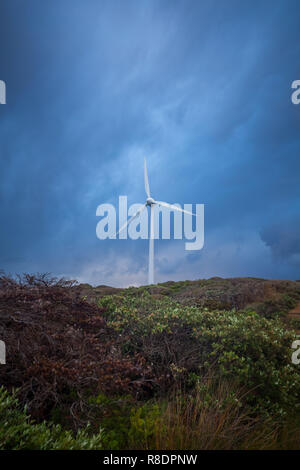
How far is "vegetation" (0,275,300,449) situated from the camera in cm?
414

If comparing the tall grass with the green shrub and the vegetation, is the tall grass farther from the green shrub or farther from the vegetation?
the green shrub

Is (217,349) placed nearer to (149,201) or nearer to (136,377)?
(136,377)

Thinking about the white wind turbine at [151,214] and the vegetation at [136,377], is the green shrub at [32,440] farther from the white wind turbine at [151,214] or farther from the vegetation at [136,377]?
the white wind turbine at [151,214]

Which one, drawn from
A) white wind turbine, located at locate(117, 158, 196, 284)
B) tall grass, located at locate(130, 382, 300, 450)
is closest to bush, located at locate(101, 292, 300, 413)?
tall grass, located at locate(130, 382, 300, 450)

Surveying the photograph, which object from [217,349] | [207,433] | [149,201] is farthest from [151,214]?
[207,433]

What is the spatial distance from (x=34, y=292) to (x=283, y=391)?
564 cm

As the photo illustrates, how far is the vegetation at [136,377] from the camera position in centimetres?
414

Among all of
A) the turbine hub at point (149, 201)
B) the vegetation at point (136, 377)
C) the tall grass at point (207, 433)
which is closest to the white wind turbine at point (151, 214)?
the turbine hub at point (149, 201)

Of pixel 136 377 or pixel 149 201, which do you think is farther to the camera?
pixel 149 201

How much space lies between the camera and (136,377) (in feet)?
20.3

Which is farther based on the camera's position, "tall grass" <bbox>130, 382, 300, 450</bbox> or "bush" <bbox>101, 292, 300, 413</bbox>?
"bush" <bbox>101, 292, 300, 413</bbox>

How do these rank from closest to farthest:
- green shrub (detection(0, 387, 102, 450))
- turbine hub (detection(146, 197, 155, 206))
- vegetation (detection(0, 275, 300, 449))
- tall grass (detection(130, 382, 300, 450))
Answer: green shrub (detection(0, 387, 102, 450))
tall grass (detection(130, 382, 300, 450))
vegetation (detection(0, 275, 300, 449))
turbine hub (detection(146, 197, 155, 206))
